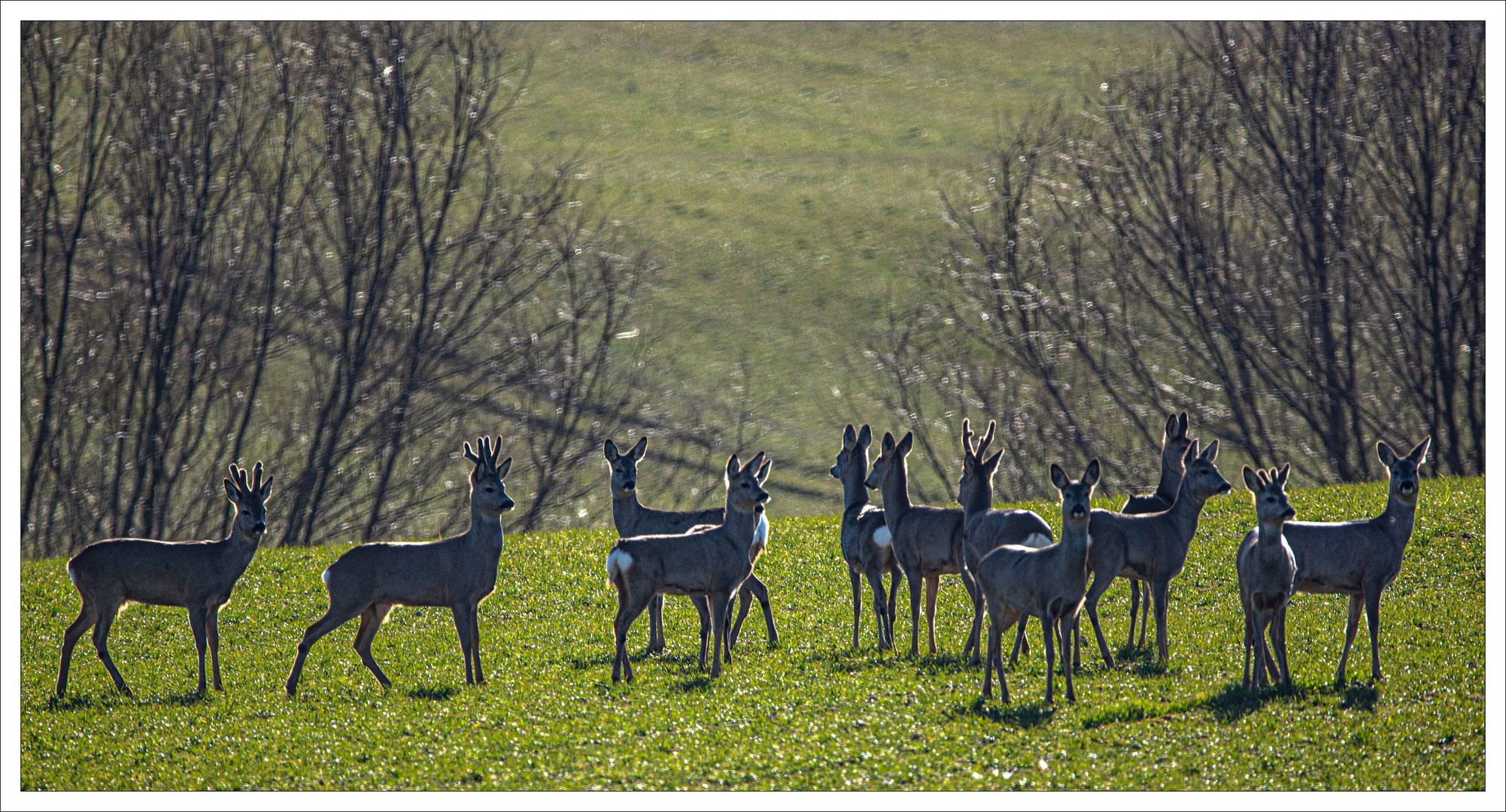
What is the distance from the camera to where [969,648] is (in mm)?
12320

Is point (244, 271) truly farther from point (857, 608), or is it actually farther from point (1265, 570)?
point (1265, 570)

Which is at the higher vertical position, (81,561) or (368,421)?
(81,561)

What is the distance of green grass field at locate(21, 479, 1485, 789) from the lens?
9422 millimetres

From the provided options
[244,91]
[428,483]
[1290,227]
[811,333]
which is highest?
[244,91]

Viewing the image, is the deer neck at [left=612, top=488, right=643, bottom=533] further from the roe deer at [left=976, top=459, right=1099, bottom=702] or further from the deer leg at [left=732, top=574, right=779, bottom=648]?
the roe deer at [left=976, top=459, right=1099, bottom=702]

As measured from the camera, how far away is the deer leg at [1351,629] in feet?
35.2

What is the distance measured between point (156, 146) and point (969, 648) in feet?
93.8

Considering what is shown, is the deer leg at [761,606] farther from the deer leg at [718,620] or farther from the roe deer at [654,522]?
the deer leg at [718,620]

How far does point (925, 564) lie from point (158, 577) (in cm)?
752

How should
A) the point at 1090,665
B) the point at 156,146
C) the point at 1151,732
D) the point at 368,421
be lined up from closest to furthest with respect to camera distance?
the point at 1151,732 < the point at 1090,665 < the point at 156,146 < the point at 368,421

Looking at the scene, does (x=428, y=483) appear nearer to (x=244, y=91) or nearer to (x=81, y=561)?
(x=244, y=91)

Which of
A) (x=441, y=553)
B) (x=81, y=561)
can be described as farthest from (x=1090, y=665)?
(x=81, y=561)

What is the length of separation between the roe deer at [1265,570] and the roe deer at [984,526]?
1.80 metres

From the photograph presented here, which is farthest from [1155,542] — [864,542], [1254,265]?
[1254,265]
